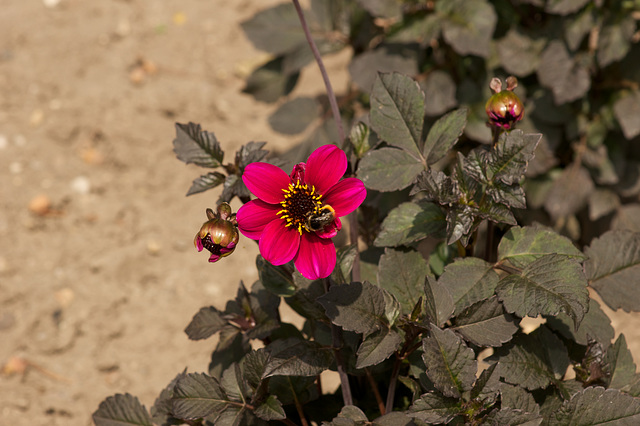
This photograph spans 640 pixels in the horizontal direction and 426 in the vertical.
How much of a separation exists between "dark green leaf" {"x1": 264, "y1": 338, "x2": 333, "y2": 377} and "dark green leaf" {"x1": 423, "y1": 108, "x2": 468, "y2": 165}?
16.4 inches

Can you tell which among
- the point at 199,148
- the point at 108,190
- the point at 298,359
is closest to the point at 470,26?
the point at 199,148

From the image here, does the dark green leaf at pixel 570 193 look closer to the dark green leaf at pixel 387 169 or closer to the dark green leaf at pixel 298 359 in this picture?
the dark green leaf at pixel 387 169

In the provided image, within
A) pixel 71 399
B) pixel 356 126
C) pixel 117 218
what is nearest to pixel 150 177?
pixel 117 218

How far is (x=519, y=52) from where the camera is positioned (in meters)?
2.35

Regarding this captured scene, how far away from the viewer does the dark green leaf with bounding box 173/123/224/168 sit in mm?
1207

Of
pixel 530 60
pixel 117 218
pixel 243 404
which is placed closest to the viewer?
pixel 243 404

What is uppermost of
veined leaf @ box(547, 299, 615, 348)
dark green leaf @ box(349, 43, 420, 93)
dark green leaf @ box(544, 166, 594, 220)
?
dark green leaf @ box(349, 43, 420, 93)

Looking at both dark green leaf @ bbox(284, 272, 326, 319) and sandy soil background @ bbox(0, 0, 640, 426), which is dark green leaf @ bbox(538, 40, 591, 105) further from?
dark green leaf @ bbox(284, 272, 326, 319)

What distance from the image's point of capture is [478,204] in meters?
1.16

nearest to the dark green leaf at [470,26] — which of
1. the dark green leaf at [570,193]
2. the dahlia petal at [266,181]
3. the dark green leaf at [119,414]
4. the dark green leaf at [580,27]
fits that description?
→ the dark green leaf at [580,27]

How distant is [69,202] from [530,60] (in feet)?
6.96

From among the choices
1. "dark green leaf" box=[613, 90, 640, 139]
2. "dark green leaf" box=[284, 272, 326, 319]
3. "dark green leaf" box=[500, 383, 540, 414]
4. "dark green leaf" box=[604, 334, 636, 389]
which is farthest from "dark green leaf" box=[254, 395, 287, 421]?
"dark green leaf" box=[613, 90, 640, 139]

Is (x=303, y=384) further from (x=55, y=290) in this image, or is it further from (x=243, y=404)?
(x=55, y=290)

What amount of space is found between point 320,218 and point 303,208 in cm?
7
